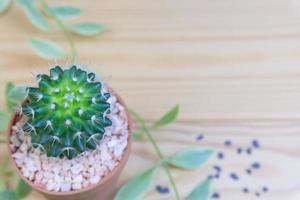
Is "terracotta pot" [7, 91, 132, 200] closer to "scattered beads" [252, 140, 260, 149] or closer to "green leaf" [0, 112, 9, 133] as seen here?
"green leaf" [0, 112, 9, 133]

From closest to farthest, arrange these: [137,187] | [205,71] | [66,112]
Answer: [66,112], [137,187], [205,71]

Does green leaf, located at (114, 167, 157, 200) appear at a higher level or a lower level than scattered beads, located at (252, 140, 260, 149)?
lower

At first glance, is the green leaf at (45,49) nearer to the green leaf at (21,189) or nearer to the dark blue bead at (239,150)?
the green leaf at (21,189)

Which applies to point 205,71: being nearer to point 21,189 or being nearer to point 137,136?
point 137,136

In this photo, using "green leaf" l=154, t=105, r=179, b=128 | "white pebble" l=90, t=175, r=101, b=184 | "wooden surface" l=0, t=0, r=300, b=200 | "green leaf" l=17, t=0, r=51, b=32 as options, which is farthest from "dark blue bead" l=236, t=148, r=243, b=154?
"green leaf" l=17, t=0, r=51, b=32

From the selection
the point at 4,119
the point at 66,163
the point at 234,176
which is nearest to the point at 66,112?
the point at 66,163

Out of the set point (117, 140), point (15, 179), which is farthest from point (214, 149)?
point (15, 179)
